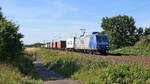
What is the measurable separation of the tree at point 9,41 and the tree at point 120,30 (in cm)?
6510

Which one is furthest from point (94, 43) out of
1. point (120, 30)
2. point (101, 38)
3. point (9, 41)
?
point (120, 30)

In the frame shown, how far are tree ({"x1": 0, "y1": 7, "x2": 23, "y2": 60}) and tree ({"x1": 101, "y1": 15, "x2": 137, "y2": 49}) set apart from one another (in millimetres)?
65102

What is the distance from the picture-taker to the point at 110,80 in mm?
22484

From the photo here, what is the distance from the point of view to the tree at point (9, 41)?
1629 inches

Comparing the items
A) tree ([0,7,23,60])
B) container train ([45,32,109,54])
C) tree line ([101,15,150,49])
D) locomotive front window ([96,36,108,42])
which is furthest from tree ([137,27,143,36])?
tree ([0,7,23,60])

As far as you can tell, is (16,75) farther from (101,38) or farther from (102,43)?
(101,38)

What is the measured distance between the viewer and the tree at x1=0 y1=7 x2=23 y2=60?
1629 inches

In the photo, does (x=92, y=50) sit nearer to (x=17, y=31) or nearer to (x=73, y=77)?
(x=17, y=31)

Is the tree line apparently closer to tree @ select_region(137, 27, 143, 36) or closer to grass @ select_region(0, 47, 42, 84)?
tree @ select_region(137, 27, 143, 36)

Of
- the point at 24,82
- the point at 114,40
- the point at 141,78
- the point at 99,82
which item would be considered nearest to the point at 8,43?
the point at 24,82

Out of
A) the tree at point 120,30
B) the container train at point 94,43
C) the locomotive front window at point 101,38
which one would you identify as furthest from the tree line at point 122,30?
the locomotive front window at point 101,38

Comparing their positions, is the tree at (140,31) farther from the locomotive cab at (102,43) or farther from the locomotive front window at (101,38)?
the locomotive cab at (102,43)

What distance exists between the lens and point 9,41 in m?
41.9

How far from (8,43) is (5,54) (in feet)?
3.55
